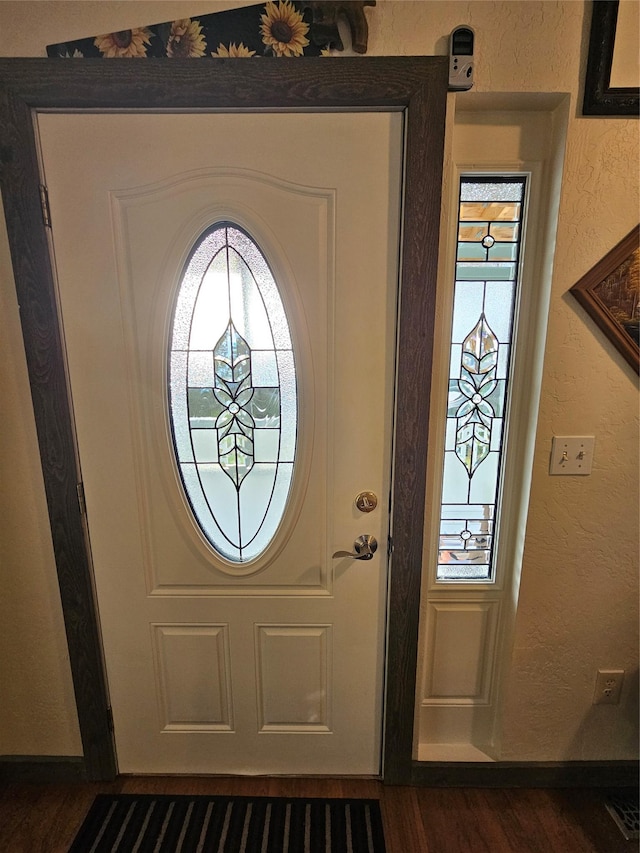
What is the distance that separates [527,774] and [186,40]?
2361 millimetres

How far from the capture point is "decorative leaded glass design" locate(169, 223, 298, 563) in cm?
121

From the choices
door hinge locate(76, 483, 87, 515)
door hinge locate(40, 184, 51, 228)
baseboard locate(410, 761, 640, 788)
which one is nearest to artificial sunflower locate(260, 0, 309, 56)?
door hinge locate(40, 184, 51, 228)

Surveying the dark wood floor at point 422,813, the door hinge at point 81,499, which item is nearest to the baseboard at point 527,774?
the dark wood floor at point 422,813

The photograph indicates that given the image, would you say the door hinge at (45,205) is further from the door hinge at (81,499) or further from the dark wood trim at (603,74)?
the dark wood trim at (603,74)

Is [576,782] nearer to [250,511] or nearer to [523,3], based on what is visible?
[250,511]

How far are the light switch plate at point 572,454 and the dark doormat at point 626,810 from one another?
3.68 feet

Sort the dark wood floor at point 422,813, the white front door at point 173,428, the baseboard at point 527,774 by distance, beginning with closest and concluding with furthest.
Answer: the white front door at point 173,428 < the dark wood floor at point 422,813 < the baseboard at point 527,774

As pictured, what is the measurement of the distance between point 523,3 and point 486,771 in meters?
2.19

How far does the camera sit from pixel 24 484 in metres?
1.33

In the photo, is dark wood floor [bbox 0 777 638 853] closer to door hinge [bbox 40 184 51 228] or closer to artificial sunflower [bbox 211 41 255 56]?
door hinge [bbox 40 184 51 228]

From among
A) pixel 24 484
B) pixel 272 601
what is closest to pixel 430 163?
pixel 272 601

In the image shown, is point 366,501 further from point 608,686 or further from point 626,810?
point 626,810

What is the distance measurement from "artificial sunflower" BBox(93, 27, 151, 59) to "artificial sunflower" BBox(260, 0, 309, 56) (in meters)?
0.28

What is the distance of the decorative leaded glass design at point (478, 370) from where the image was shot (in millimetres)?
1255
